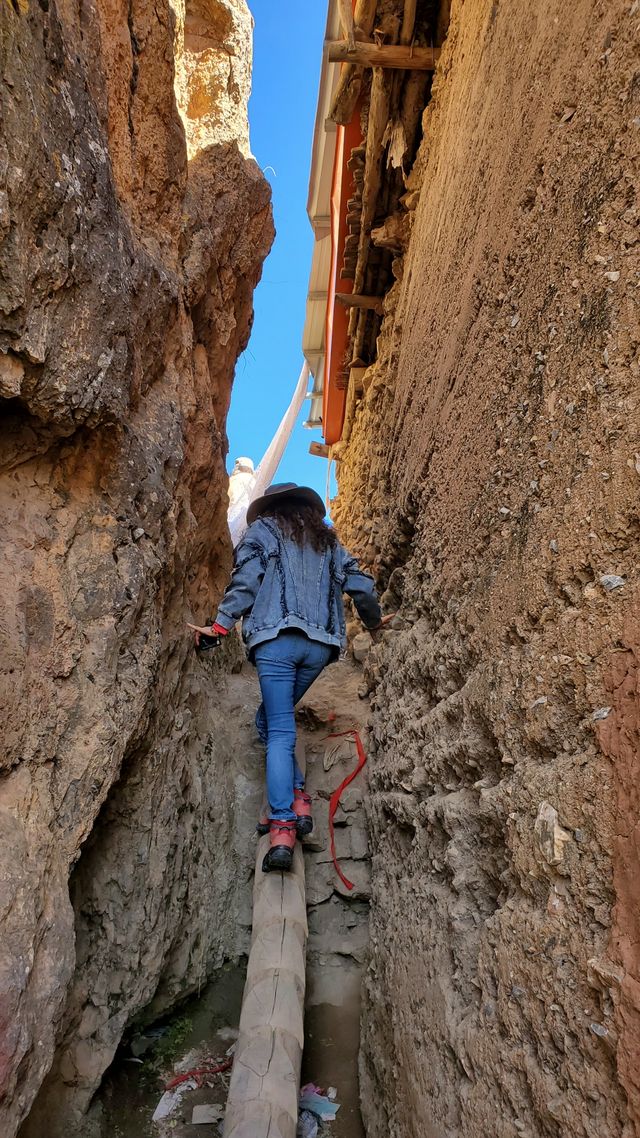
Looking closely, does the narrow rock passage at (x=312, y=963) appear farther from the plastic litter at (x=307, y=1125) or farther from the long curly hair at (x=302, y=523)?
the long curly hair at (x=302, y=523)

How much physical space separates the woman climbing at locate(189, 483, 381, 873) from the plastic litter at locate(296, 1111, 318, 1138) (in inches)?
30.8

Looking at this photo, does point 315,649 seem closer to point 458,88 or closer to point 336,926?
point 336,926

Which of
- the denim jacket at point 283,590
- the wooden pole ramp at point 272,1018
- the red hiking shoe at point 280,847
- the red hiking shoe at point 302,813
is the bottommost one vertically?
the wooden pole ramp at point 272,1018

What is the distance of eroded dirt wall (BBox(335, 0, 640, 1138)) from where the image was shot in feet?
3.55

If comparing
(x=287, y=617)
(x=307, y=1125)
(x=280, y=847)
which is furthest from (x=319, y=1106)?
(x=287, y=617)

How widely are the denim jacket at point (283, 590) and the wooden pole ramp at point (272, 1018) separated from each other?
891 mm

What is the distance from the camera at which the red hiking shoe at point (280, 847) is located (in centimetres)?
245

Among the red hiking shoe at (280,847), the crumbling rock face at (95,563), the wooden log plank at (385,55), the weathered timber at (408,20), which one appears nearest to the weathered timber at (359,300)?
the wooden log plank at (385,55)

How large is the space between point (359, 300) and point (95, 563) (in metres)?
3.94

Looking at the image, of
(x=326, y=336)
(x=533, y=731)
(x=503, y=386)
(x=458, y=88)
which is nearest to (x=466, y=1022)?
(x=533, y=731)

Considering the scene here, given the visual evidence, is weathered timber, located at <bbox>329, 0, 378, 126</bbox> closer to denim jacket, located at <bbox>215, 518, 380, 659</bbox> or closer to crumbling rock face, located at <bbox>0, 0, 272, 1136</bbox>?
crumbling rock face, located at <bbox>0, 0, 272, 1136</bbox>

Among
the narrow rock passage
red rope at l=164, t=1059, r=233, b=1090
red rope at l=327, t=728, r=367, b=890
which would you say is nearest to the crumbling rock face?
the narrow rock passage

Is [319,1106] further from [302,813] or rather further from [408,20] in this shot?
[408,20]

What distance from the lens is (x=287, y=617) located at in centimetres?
277
